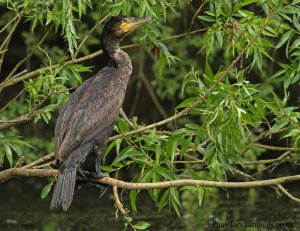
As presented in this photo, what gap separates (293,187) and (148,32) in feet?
14.8

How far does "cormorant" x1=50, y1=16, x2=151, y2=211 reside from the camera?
16.5 feet

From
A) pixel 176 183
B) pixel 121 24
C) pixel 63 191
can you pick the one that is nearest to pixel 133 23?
pixel 121 24

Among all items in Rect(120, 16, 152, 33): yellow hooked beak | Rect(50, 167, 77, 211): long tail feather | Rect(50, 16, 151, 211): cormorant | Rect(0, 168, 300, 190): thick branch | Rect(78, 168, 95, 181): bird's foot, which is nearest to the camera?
Rect(0, 168, 300, 190): thick branch

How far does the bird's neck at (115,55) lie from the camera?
19.0 feet

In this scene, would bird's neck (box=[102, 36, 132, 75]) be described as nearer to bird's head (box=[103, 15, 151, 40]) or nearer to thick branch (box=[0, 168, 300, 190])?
bird's head (box=[103, 15, 151, 40])

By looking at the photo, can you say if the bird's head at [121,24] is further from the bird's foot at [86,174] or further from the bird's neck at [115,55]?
the bird's foot at [86,174]

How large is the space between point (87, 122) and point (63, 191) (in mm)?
568

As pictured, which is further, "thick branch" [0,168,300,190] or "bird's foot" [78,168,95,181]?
"bird's foot" [78,168,95,181]

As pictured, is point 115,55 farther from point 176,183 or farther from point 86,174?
point 176,183

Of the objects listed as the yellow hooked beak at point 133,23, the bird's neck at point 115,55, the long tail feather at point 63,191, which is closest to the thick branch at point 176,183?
the long tail feather at point 63,191

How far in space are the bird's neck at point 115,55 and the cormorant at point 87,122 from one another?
10mm

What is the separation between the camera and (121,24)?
5844mm

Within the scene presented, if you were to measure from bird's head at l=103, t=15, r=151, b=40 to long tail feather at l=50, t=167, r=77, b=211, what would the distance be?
4.32 ft

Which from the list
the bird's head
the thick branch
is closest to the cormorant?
the bird's head
